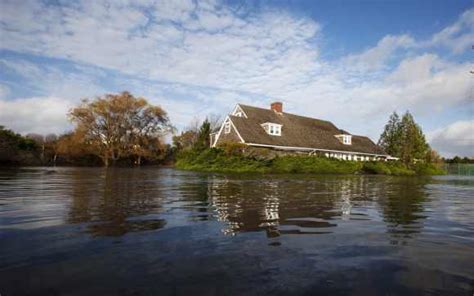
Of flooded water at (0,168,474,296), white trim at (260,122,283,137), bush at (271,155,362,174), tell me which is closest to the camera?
flooded water at (0,168,474,296)

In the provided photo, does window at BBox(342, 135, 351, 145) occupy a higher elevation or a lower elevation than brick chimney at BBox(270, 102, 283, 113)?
lower

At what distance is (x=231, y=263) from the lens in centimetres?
350

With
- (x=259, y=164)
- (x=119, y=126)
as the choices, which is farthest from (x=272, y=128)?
(x=119, y=126)

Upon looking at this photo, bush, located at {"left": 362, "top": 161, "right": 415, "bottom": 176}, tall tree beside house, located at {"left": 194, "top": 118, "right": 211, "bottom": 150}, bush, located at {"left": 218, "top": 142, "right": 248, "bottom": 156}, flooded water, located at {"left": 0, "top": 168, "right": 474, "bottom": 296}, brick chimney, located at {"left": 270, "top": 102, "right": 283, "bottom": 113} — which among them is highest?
brick chimney, located at {"left": 270, "top": 102, "right": 283, "bottom": 113}

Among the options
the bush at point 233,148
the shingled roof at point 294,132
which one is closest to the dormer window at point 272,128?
the shingled roof at point 294,132

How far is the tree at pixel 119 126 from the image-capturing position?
47.1 metres

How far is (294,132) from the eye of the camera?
41.8 meters

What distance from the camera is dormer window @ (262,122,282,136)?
39.0 meters

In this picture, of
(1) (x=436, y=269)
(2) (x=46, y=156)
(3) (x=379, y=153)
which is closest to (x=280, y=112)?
(3) (x=379, y=153)

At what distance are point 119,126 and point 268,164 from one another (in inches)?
1059

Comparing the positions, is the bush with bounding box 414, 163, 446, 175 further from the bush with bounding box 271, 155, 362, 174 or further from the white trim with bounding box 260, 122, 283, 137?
the white trim with bounding box 260, 122, 283, 137

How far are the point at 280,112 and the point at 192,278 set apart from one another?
42764mm

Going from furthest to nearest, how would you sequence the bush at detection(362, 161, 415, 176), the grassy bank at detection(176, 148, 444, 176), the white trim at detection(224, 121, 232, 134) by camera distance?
the bush at detection(362, 161, 415, 176), the white trim at detection(224, 121, 232, 134), the grassy bank at detection(176, 148, 444, 176)

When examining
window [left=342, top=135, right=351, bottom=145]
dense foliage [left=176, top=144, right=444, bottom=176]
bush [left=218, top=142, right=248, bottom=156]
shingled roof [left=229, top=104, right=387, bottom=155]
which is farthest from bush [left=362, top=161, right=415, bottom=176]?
bush [left=218, top=142, right=248, bottom=156]
